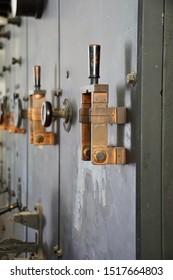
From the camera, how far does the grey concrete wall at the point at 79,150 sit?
992 mm

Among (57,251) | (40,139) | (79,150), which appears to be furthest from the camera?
(40,139)

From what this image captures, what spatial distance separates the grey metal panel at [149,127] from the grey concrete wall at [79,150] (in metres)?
0.05

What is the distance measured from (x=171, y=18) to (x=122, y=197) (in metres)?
0.46

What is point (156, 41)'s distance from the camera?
90 centimetres

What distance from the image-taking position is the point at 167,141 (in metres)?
0.92

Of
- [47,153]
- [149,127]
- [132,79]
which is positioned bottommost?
[47,153]

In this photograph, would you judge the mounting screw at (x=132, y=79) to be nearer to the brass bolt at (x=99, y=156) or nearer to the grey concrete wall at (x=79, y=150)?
the grey concrete wall at (x=79, y=150)

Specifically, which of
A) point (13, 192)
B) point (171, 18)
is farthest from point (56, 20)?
point (13, 192)

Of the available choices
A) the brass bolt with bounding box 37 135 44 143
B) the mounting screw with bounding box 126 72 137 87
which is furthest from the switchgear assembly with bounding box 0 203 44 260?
the mounting screw with bounding box 126 72 137 87

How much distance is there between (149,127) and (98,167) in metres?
0.33

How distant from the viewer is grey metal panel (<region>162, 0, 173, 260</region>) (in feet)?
2.96

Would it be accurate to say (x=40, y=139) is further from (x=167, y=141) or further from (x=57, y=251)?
(x=167, y=141)

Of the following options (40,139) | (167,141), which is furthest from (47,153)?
(167,141)
